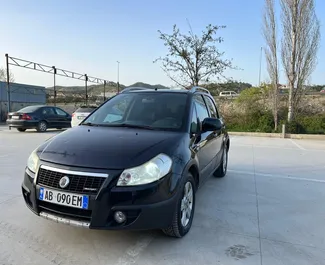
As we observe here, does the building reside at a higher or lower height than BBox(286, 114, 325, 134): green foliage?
higher

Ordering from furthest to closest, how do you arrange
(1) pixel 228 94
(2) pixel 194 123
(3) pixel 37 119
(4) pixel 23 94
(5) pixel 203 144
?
(4) pixel 23 94 < (1) pixel 228 94 < (3) pixel 37 119 < (5) pixel 203 144 < (2) pixel 194 123

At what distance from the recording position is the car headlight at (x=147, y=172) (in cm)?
230

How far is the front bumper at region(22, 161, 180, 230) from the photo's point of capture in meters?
2.26

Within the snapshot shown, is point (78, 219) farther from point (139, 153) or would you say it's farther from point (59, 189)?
point (139, 153)

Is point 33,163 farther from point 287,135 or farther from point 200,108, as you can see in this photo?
point 287,135

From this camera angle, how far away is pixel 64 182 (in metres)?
2.34

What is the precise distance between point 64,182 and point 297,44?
13.6 metres

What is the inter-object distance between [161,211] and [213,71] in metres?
13.7

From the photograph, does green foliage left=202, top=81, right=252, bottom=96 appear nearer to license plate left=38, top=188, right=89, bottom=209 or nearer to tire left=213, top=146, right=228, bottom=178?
tire left=213, top=146, right=228, bottom=178

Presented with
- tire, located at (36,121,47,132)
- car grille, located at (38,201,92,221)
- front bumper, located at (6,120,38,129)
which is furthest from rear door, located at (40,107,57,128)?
car grille, located at (38,201,92,221)

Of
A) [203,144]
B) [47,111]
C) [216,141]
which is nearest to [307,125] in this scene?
[216,141]

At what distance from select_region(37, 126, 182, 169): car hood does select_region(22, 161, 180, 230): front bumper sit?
18 cm

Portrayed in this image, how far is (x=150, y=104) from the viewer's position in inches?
143

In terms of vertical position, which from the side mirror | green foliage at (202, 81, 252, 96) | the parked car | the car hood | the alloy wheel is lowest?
the alloy wheel
